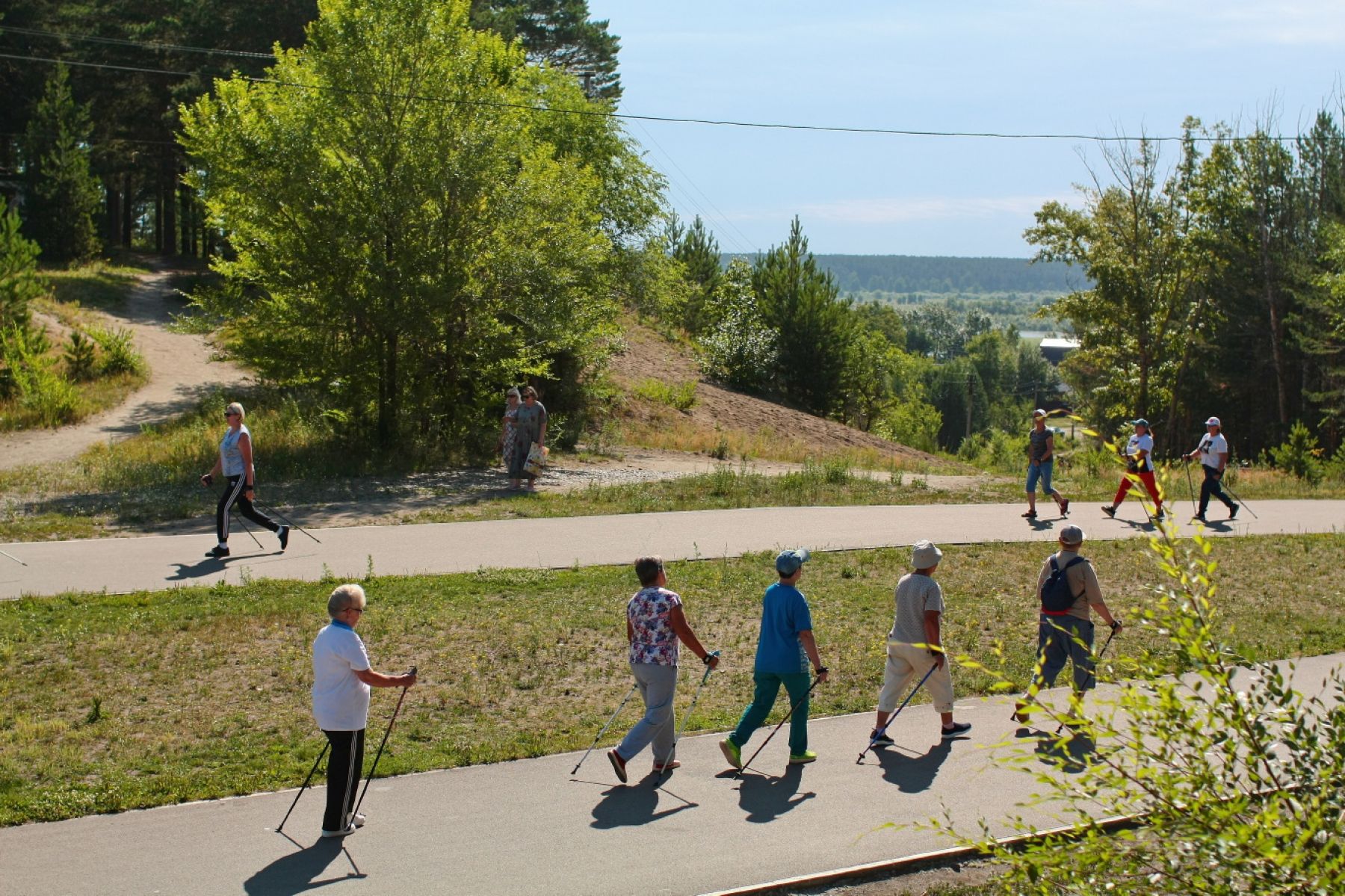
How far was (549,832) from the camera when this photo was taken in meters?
7.14

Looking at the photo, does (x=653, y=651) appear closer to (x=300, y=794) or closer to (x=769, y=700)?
(x=769, y=700)

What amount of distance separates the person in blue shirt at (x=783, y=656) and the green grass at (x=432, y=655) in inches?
41.6

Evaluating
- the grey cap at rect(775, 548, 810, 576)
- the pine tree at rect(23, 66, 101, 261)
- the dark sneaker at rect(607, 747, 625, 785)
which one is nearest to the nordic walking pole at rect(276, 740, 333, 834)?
the dark sneaker at rect(607, 747, 625, 785)

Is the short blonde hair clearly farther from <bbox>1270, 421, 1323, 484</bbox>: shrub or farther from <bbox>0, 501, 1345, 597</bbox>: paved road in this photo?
<bbox>1270, 421, 1323, 484</bbox>: shrub

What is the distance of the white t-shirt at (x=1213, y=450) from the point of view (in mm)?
18344

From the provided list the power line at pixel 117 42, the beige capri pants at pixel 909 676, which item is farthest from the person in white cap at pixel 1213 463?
the power line at pixel 117 42

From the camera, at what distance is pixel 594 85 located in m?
53.0

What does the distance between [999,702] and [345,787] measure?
218 inches

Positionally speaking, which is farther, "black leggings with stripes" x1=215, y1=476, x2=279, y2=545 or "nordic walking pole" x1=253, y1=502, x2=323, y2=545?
"nordic walking pole" x1=253, y1=502, x2=323, y2=545

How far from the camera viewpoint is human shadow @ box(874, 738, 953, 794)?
8.00 metres

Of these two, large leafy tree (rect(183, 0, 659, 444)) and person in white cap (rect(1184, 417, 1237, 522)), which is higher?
large leafy tree (rect(183, 0, 659, 444))

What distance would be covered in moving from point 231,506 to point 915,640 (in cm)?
880

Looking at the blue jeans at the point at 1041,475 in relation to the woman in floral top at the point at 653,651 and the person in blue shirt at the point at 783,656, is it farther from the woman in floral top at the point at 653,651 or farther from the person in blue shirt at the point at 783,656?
the woman in floral top at the point at 653,651

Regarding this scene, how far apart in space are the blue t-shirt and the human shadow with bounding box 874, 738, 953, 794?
98 cm
